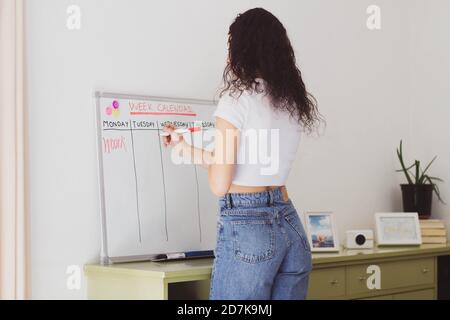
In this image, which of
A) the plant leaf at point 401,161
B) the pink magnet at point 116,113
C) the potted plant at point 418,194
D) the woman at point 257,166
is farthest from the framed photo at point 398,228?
the pink magnet at point 116,113

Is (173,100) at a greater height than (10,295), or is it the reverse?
(173,100)

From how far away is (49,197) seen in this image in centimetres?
278

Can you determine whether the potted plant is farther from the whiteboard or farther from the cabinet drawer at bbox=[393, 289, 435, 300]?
the whiteboard

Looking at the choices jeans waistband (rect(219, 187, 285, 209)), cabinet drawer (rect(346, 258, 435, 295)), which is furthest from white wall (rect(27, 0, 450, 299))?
jeans waistband (rect(219, 187, 285, 209))

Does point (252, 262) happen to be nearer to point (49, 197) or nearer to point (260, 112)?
point (260, 112)

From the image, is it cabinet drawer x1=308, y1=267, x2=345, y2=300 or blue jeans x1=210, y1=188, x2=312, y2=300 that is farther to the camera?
cabinet drawer x1=308, y1=267, x2=345, y2=300

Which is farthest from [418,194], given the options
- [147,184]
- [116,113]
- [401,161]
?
[116,113]

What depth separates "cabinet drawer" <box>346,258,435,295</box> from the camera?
3.29m

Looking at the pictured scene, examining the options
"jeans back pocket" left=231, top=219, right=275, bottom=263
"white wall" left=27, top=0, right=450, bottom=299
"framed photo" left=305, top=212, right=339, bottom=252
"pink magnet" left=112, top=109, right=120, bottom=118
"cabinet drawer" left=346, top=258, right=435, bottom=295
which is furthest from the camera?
"framed photo" left=305, top=212, right=339, bottom=252

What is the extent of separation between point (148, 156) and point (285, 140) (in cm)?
84

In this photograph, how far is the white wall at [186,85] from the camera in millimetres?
2785

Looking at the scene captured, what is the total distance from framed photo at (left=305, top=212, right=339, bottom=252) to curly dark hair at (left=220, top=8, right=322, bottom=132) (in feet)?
3.88

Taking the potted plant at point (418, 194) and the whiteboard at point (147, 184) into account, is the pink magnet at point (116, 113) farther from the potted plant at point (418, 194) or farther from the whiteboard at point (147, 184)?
the potted plant at point (418, 194)

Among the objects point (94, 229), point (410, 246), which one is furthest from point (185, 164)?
point (410, 246)
